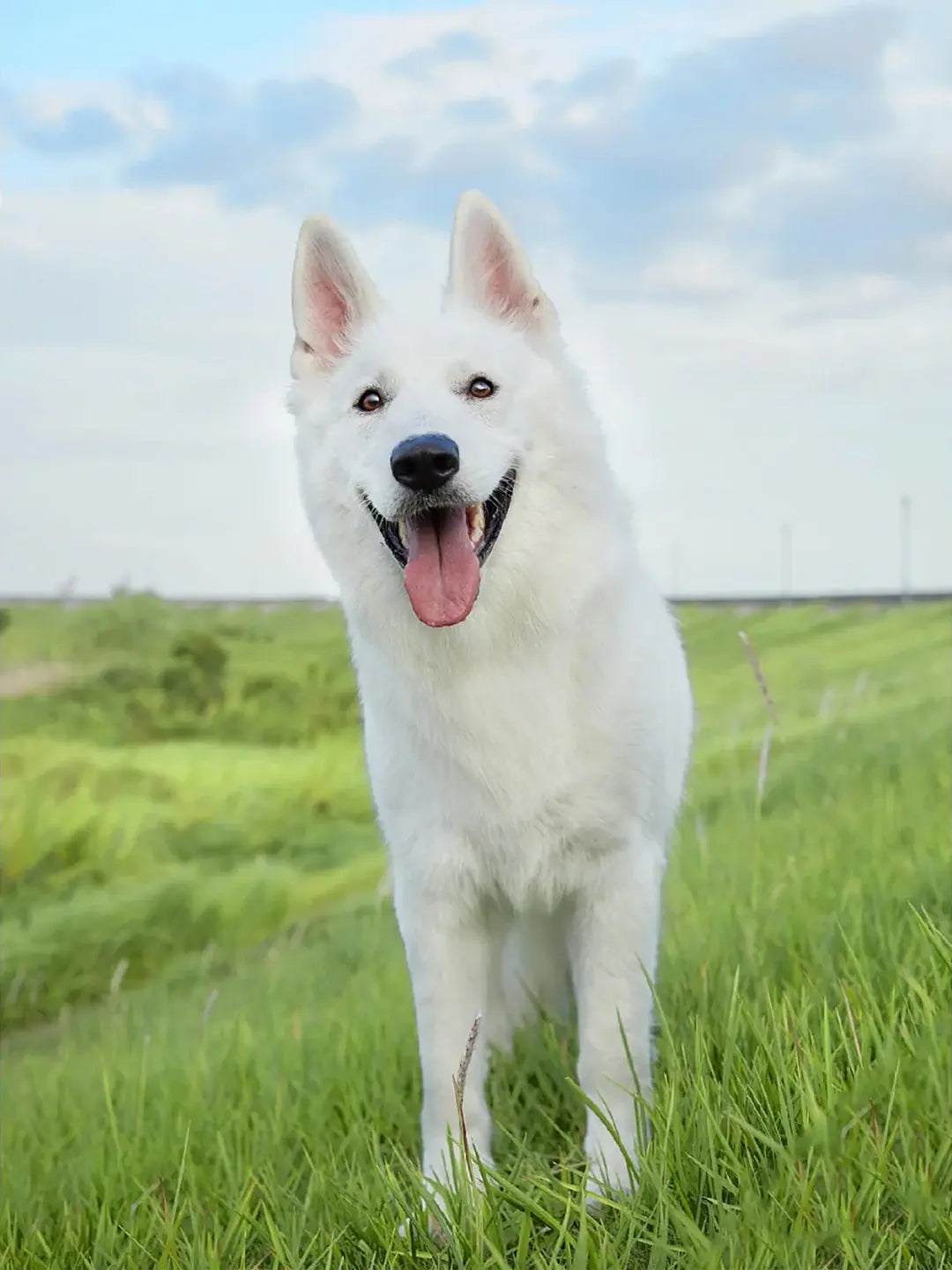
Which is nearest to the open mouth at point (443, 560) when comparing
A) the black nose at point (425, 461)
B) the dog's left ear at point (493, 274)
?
the black nose at point (425, 461)

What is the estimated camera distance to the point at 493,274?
377 cm

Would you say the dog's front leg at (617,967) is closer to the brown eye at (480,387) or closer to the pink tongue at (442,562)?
the pink tongue at (442,562)

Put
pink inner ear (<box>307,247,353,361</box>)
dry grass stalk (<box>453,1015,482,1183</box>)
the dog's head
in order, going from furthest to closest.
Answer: pink inner ear (<box>307,247,353,361</box>)
the dog's head
dry grass stalk (<box>453,1015,482,1183</box>)

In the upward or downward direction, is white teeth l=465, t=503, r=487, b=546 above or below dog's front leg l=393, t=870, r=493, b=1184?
above

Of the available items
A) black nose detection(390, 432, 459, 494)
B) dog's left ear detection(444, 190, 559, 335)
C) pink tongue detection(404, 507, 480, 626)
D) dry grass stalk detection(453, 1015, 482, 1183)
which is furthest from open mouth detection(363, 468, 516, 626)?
dry grass stalk detection(453, 1015, 482, 1183)

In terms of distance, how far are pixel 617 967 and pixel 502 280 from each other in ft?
6.65

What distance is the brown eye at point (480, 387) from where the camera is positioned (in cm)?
353

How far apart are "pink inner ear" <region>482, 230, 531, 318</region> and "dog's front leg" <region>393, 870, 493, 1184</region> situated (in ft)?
5.66

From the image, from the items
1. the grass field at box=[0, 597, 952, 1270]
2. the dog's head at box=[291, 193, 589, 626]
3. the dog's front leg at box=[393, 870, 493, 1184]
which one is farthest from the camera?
the dog's front leg at box=[393, 870, 493, 1184]

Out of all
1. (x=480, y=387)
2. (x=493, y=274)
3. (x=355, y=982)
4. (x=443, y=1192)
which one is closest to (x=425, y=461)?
(x=480, y=387)

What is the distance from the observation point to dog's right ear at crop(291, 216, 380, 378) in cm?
374

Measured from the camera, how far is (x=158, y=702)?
10.2 metres

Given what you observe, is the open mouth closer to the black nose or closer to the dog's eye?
the black nose

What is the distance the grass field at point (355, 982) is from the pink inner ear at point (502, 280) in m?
1.99
